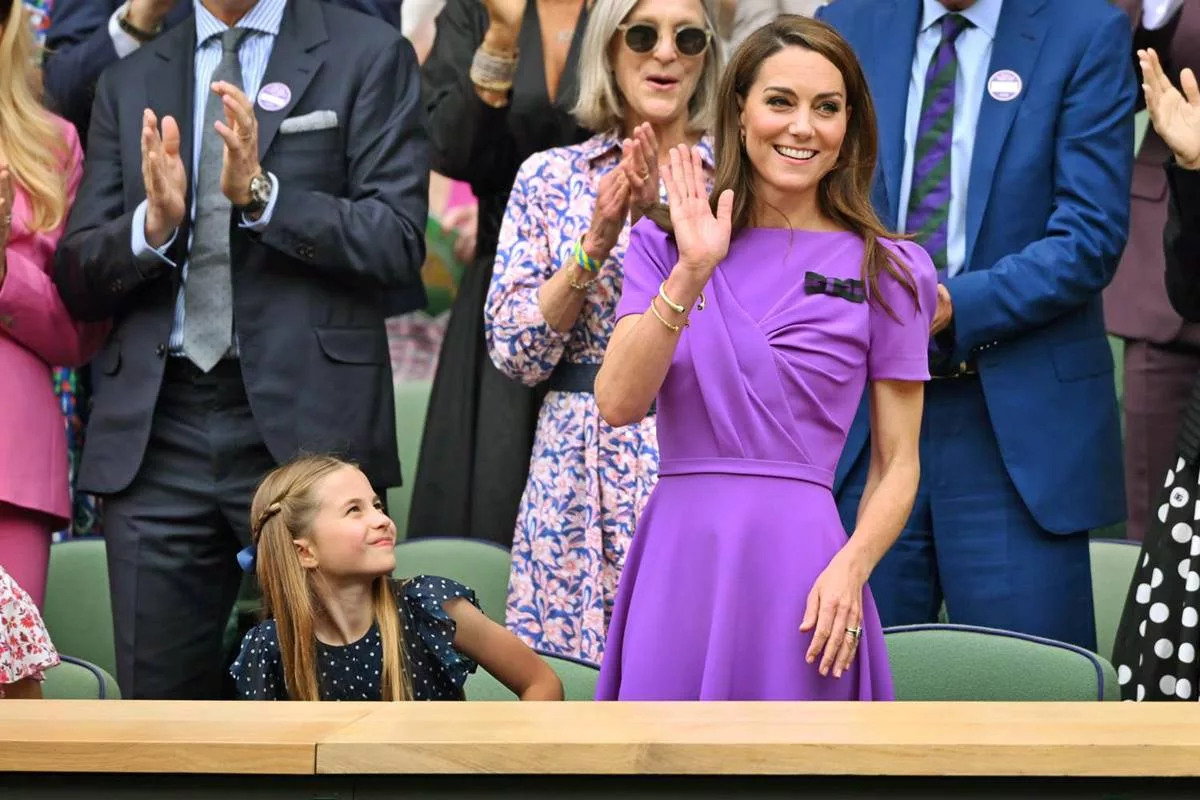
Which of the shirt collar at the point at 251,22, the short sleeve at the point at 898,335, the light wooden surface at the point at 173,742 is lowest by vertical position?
the light wooden surface at the point at 173,742

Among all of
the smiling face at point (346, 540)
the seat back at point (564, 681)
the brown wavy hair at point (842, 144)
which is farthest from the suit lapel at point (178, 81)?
the brown wavy hair at point (842, 144)

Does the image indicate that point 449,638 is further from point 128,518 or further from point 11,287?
point 11,287

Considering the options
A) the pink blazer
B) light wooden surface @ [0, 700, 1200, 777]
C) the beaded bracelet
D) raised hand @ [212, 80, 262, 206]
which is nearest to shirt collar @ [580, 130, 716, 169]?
the beaded bracelet

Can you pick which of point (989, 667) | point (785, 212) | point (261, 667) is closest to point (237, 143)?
point (261, 667)

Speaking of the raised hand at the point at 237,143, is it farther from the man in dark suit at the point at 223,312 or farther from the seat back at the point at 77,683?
the seat back at the point at 77,683

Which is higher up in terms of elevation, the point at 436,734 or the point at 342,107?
the point at 342,107

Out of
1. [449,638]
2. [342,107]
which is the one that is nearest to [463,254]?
[342,107]

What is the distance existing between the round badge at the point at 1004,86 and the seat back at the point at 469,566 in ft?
4.64

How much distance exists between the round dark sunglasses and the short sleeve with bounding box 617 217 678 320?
0.94 m

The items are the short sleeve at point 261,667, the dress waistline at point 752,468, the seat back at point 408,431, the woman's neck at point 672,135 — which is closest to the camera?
the dress waistline at point 752,468

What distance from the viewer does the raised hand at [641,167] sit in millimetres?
3582

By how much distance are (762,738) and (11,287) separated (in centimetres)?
245

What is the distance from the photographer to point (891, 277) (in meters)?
2.98

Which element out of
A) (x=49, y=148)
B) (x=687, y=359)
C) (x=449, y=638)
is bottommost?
(x=449, y=638)
